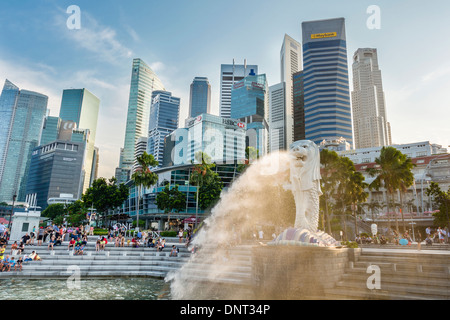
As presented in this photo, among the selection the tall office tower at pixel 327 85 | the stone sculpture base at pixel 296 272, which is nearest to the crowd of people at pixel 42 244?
the stone sculpture base at pixel 296 272

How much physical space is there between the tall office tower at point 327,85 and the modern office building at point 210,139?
128 ft

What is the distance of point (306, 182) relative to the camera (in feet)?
45.1

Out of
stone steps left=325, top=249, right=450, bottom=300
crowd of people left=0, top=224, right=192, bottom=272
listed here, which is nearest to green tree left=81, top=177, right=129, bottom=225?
crowd of people left=0, top=224, right=192, bottom=272

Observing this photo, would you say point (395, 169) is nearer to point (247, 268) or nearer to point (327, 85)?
point (247, 268)

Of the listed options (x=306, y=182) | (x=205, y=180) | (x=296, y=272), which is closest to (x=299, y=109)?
(x=205, y=180)

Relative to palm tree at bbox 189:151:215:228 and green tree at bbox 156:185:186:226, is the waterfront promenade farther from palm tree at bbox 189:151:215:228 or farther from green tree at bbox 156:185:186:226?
green tree at bbox 156:185:186:226

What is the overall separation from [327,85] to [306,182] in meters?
139

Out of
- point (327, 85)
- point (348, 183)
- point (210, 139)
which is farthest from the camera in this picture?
point (210, 139)

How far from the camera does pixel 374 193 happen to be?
7450 cm

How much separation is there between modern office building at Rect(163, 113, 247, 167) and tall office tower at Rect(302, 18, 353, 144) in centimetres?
3886

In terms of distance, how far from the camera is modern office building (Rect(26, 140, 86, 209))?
15850 centimetres

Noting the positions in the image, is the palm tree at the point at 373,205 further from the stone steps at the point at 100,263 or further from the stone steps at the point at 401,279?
the stone steps at the point at 401,279
